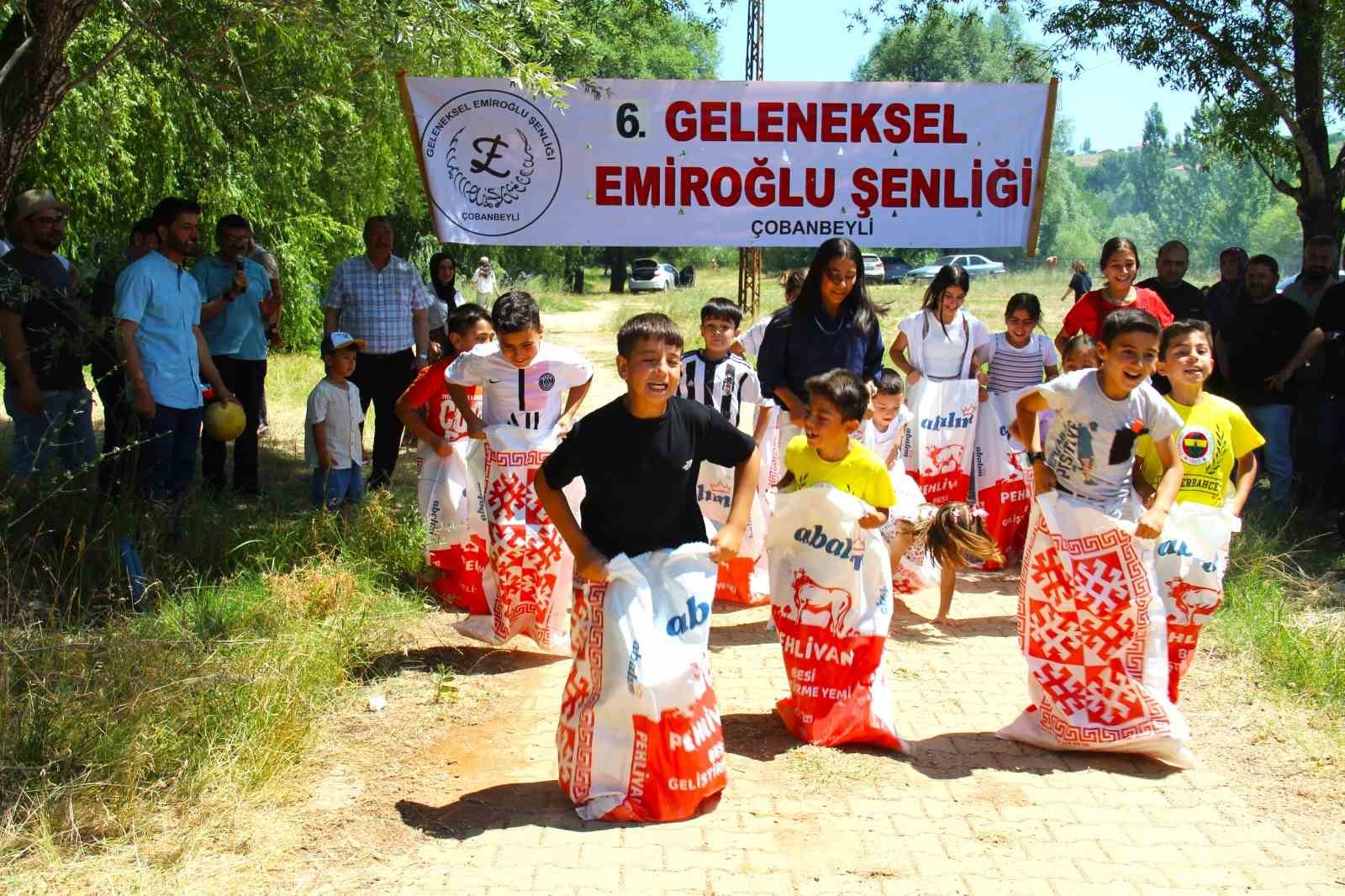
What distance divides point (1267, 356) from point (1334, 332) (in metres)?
0.47

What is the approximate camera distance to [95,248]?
12.2 metres

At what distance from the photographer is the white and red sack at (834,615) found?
5.18m

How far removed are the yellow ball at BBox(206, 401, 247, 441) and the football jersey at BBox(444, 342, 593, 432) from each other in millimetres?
2494

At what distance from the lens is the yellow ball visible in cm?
834

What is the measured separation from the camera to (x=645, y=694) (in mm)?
4465

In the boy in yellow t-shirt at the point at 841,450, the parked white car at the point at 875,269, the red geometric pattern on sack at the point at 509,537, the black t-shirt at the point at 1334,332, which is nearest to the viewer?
the boy in yellow t-shirt at the point at 841,450

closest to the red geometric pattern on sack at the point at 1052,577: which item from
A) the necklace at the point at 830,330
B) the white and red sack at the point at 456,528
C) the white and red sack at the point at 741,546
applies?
the necklace at the point at 830,330

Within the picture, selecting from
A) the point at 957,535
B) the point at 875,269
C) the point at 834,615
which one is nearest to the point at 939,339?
the point at 957,535

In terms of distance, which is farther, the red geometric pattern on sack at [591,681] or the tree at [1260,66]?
Answer: the tree at [1260,66]

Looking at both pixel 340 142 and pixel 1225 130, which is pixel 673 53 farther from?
pixel 1225 130

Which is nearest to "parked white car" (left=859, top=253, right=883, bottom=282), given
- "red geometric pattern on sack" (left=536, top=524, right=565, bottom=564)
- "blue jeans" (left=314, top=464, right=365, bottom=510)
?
"blue jeans" (left=314, top=464, right=365, bottom=510)

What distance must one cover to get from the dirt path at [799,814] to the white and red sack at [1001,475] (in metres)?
2.44

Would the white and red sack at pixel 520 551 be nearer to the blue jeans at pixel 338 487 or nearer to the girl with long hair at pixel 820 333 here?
the girl with long hair at pixel 820 333

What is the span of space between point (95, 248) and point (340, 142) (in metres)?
3.54
